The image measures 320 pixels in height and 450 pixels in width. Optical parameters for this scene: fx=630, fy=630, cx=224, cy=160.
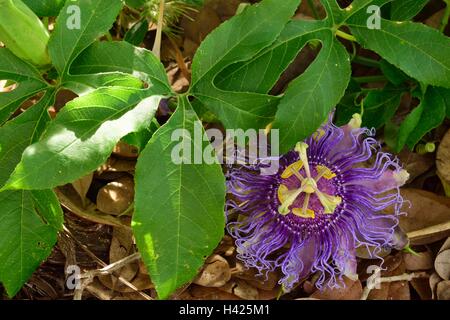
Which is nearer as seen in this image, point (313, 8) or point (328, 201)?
point (328, 201)

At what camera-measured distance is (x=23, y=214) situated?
1.14 metres

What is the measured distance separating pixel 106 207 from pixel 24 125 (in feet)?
1.13

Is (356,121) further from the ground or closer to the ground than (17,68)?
closer to the ground

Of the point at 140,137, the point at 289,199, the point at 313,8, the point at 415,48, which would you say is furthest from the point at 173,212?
the point at 313,8

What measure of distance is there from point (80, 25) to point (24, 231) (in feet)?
1.26

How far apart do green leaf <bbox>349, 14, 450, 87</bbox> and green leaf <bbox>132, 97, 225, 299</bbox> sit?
0.39 metres

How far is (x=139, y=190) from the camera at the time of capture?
99cm

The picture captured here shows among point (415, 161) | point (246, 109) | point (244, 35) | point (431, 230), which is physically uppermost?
point (244, 35)

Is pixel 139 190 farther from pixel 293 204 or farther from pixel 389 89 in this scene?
pixel 389 89

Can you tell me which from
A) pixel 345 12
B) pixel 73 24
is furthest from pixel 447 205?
pixel 73 24

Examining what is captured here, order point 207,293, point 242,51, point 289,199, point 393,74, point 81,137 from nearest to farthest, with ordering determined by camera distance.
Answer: point 81,137, point 242,51, point 289,199, point 393,74, point 207,293

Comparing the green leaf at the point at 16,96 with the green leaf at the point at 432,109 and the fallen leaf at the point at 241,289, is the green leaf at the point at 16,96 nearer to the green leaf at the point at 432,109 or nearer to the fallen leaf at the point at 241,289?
the fallen leaf at the point at 241,289

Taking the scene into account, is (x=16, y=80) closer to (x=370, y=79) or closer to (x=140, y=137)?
(x=140, y=137)

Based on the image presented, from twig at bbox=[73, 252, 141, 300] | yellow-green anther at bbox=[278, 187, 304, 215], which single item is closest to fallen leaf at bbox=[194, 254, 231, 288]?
twig at bbox=[73, 252, 141, 300]
